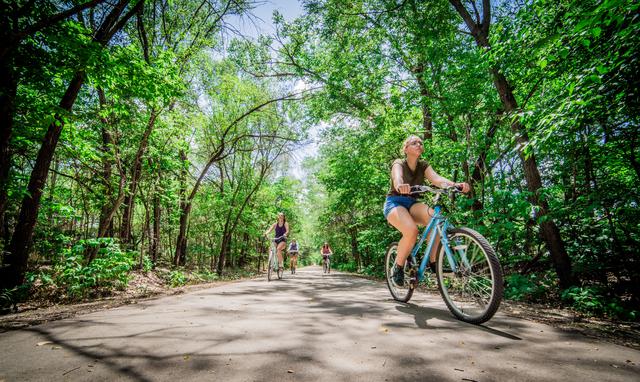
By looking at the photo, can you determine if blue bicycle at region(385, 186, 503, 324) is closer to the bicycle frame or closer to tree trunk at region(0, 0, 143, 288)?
the bicycle frame

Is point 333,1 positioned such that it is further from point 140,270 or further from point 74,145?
point 140,270

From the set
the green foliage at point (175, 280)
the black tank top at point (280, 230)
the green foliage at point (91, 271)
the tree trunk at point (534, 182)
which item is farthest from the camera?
the black tank top at point (280, 230)

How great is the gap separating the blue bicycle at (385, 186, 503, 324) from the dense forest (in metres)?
1.73

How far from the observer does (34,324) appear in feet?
8.75

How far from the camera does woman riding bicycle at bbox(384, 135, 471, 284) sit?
138 inches

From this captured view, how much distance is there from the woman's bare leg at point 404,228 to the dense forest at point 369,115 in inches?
76.0

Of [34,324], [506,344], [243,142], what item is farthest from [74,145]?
[243,142]

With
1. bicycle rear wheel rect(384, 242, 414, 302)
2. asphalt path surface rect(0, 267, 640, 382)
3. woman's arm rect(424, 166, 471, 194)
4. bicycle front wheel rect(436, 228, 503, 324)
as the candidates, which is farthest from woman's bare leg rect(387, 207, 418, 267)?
asphalt path surface rect(0, 267, 640, 382)

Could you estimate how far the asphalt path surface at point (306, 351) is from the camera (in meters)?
1.52

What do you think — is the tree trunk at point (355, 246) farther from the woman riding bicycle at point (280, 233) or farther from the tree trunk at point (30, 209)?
the tree trunk at point (30, 209)

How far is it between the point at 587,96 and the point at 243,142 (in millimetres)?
16551

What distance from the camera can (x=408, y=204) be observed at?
3727 mm

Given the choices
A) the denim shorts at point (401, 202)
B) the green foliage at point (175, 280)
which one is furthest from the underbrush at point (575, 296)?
the green foliage at point (175, 280)

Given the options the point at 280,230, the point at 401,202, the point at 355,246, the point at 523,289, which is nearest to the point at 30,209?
the point at 280,230
